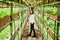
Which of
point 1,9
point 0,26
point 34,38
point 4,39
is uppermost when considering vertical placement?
point 1,9

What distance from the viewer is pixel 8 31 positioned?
3.21 meters

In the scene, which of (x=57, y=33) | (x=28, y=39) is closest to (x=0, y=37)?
(x=57, y=33)

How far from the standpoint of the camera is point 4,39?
9.32 feet

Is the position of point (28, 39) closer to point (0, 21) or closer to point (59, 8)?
point (59, 8)

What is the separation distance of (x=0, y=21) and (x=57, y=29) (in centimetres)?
120

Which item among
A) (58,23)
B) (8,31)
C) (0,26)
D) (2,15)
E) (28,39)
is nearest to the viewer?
(0,26)

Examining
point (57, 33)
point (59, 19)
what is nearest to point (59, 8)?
point (59, 19)

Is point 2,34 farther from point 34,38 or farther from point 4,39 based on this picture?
point 34,38

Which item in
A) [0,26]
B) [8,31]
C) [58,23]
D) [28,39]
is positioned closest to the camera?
[0,26]

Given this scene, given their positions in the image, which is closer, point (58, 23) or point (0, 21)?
point (0, 21)

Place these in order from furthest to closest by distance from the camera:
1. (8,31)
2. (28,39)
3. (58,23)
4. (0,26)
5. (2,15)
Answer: (28,39), (58,23), (8,31), (2,15), (0,26)

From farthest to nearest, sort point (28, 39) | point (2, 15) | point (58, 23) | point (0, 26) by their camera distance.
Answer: point (28, 39) → point (58, 23) → point (2, 15) → point (0, 26)

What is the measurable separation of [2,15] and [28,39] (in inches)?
171

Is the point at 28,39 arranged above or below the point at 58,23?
below
